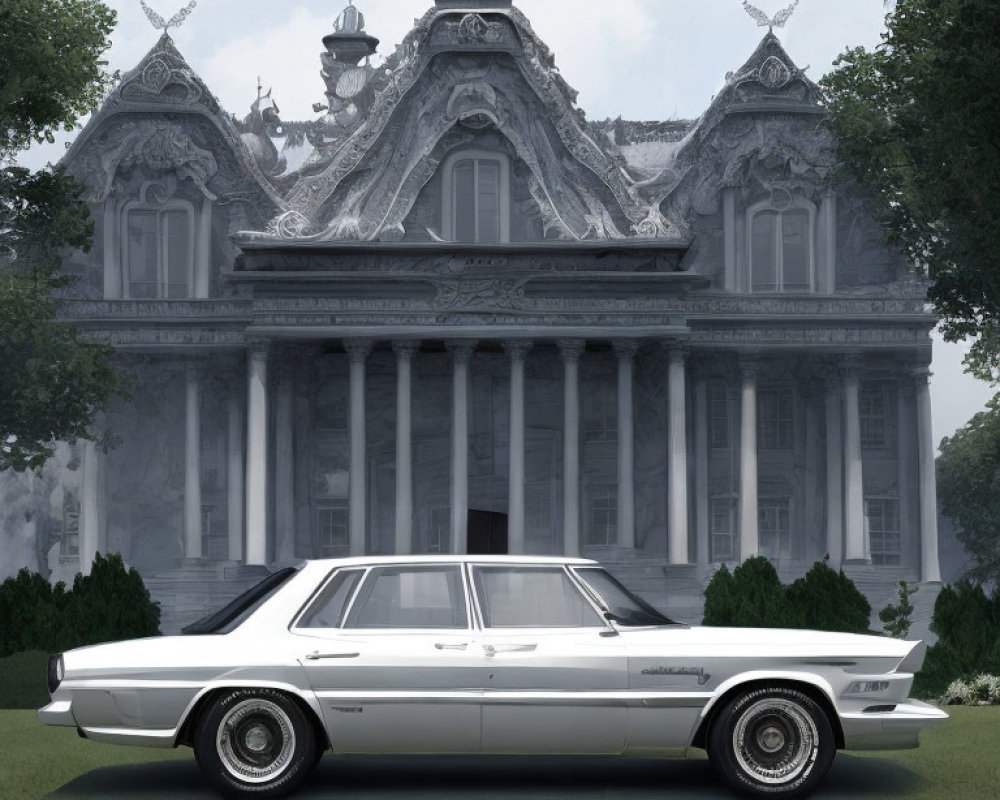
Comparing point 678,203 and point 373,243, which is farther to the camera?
point 678,203

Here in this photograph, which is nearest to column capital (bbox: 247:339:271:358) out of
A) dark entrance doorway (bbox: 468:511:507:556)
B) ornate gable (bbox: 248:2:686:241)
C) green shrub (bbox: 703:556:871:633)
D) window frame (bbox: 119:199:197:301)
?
ornate gable (bbox: 248:2:686:241)

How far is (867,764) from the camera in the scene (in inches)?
594

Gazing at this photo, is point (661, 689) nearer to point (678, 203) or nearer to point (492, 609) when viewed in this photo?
point (492, 609)

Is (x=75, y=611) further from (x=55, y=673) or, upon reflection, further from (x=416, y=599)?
(x=416, y=599)

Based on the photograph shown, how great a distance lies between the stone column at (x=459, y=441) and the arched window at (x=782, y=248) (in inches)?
320


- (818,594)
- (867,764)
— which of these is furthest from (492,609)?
(818,594)

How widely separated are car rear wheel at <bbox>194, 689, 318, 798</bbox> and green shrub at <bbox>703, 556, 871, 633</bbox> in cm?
1749

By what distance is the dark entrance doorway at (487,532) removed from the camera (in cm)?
4538

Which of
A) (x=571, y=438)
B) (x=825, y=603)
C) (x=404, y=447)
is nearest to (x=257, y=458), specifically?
(x=404, y=447)

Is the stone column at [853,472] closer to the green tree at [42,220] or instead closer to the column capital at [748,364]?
the column capital at [748,364]

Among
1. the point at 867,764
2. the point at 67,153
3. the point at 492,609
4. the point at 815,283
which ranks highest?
the point at 67,153

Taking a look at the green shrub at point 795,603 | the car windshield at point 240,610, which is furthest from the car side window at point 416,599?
the green shrub at point 795,603

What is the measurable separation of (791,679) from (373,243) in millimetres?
31357

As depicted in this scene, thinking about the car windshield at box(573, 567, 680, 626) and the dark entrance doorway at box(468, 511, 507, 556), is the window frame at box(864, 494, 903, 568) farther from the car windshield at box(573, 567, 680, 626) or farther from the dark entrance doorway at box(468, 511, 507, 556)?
the car windshield at box(573, 567, 680, 626)
